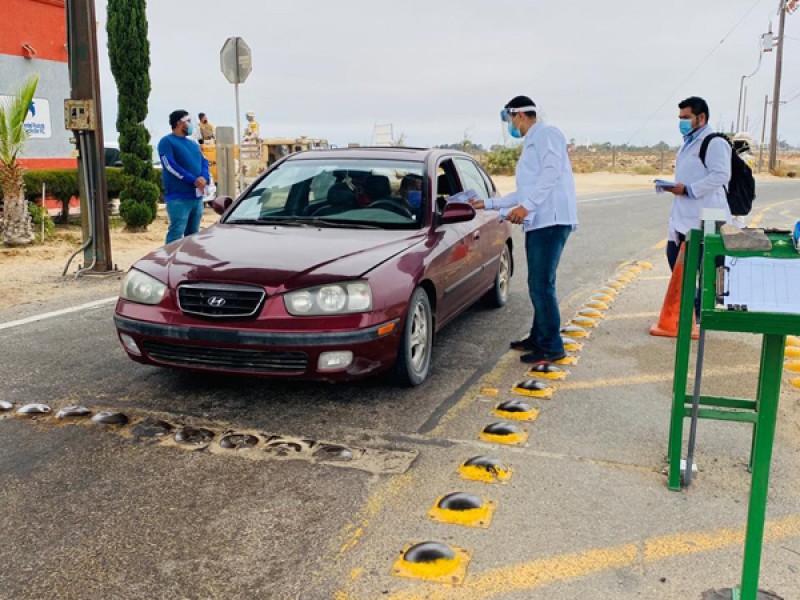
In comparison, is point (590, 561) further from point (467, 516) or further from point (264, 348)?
point (264, 348)

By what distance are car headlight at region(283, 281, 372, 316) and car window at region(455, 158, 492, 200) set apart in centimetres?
237

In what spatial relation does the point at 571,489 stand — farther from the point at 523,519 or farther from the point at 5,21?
the point at 5,21

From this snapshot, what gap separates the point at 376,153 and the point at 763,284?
12.8ft

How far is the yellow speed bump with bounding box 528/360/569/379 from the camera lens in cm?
547

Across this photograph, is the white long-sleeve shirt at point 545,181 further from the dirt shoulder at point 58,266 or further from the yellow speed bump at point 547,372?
the dirt shoulder at point 58,266

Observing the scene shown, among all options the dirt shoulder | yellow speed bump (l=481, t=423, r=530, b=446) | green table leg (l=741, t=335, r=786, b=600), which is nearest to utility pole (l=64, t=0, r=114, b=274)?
the dirt shoulder

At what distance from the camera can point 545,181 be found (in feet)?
17.5

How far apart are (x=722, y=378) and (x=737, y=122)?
270 ft

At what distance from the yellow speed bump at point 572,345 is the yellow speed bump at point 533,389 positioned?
0.98m

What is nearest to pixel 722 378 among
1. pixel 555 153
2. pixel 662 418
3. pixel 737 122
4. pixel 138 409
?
pixel 662 418

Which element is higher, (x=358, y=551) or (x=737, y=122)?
(x=737, y=122)

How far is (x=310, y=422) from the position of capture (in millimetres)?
4504

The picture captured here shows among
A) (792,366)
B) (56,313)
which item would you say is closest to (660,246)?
(792,366)

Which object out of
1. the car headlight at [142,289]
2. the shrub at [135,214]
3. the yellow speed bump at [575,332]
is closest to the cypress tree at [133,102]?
the shrub at [135,214]
